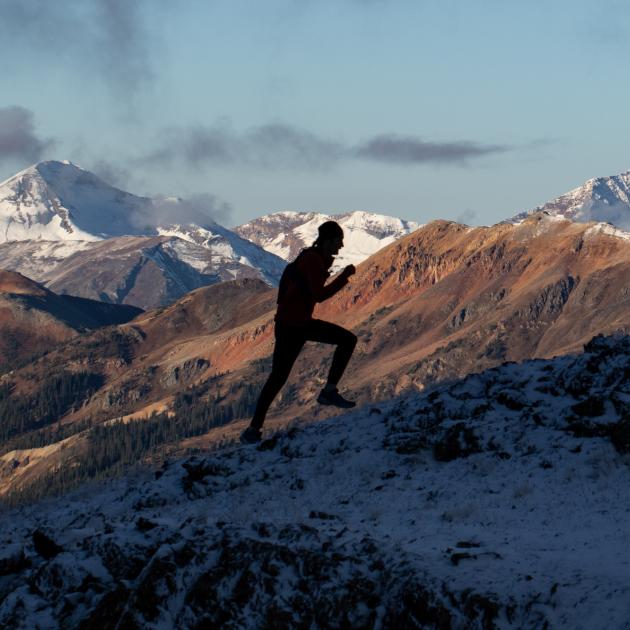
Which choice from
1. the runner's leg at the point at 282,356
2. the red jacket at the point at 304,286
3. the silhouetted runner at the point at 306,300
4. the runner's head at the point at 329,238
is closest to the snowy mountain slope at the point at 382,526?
the runner's leg at the point at 282,356

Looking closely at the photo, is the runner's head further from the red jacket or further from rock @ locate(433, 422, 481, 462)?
rock @ locate(433, 422, 481, 462)

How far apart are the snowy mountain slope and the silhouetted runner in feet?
7.17

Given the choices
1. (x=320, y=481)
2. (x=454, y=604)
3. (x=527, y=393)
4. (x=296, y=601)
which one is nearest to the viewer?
(x=454, y=604)

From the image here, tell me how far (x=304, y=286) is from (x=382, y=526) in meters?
4.87

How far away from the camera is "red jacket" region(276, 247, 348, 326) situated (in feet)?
66.5

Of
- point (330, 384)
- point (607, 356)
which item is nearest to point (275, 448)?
point (330, 384)

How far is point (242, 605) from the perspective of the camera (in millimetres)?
14305

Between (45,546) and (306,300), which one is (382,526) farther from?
(45,546)

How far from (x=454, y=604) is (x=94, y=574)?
5341 mm

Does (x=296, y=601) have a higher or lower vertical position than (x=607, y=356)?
lower

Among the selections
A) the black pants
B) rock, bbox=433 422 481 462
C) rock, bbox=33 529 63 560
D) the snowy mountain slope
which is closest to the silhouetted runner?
the black pants

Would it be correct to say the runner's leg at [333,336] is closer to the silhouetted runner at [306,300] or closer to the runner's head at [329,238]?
the silhouetted runner at [306,300]

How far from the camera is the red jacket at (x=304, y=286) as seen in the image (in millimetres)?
20266

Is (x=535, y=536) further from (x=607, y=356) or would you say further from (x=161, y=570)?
(x=607, y=356)
